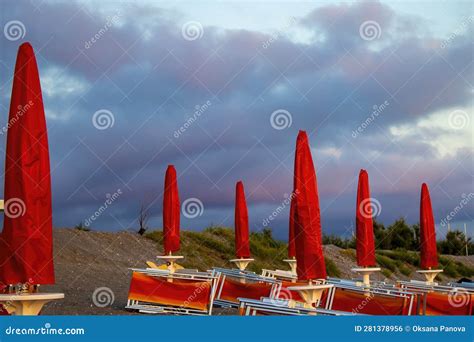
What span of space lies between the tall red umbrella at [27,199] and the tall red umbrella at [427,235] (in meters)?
8.44

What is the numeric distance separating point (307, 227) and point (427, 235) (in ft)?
18.2

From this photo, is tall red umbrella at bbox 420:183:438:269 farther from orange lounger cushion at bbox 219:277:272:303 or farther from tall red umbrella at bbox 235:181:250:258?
tall red umbrella at bbox 235:181:250:258

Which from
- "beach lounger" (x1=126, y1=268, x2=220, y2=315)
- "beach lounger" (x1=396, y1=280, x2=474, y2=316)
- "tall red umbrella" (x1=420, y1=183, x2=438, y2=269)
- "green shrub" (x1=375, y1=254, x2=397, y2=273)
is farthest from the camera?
"green shrub" (x1=375, y1=254, x2=397, y2=273)

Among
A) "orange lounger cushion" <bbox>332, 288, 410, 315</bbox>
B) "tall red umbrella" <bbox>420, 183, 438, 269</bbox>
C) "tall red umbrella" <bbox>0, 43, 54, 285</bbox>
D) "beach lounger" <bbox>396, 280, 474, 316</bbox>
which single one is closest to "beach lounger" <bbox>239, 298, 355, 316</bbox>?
"tall red umbrella" <bbox>0, 43, 54, 285</bbox>

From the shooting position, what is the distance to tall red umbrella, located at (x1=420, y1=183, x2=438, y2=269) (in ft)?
38.3

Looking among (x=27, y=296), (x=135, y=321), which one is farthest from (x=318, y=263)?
(x=27, y=296)

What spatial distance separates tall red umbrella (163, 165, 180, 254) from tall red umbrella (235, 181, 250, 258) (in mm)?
1791

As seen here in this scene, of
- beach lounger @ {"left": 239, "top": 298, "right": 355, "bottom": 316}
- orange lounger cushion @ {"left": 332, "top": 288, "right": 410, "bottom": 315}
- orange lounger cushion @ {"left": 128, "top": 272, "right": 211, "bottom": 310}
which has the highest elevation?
beach lounger @ {"left": 239, "top": 298, "right": 355, "bottom": 316}

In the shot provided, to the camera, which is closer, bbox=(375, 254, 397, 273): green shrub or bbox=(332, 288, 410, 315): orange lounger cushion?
bbox=(332, 288, 410, 315): orange lounger cushion

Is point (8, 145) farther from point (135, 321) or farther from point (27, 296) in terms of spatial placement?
point (135, 321)

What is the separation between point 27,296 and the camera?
16.1 feet

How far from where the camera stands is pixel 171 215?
11.4 metres

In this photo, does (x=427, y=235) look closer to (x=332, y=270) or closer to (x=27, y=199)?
(x=27, y=199)

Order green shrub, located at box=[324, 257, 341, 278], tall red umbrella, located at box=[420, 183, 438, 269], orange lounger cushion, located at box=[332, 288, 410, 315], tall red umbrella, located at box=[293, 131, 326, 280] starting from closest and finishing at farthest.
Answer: tall red umbrella, located at box=[293, 131, 326, 280]
orange lounger cushion, located at box=[332, 288, 410, 315]
tall red umbrella, located at box=[420, 183, 438, 269]
green shrub, located at box=[324, 257, 341, 278]
